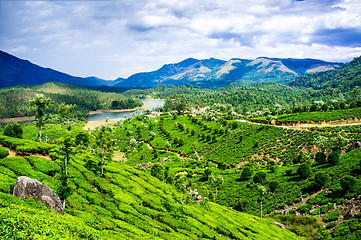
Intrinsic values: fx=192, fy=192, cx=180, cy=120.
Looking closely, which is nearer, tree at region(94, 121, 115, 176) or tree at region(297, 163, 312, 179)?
tree at region(94, 121, 115, 176)

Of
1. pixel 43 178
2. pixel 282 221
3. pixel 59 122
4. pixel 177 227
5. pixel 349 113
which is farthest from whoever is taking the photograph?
pixel 59 122

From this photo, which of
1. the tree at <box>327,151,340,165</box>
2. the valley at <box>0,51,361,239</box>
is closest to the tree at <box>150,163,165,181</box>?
the valley at <box>0,51,361,239</box>

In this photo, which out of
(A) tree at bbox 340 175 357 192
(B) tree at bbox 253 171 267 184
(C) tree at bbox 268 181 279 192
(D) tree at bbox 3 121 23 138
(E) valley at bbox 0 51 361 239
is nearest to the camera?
(E) valley at bbox 0 51 361 239

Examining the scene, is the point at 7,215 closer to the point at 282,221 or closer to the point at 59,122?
the point at 282,221

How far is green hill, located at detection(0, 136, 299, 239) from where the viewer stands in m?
13.5

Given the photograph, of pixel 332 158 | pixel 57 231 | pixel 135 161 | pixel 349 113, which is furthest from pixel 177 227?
pixel 349 113

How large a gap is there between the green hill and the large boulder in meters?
0.73

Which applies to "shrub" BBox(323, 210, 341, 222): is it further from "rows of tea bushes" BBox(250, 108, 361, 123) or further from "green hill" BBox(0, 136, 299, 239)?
"rows of tea bushes" BBox(250, 108, 361, 123)

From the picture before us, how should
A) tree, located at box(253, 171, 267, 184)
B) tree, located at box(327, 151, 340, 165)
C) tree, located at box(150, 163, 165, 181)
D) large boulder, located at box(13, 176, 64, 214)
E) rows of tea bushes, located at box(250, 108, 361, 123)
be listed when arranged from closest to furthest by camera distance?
1. large boulder, located at box(13, 176, 64, 214)
2. tree, located at box(327, 151, 340, 165)
3. tree, located at box(150, 163, 165, 181)
4. tree, located at box(253, 171, 267, 184)
5. rows of tea bushes, located at box(250, 108, 361, 123)

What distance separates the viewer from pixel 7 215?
469 inches

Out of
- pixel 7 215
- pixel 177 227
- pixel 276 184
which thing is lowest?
pixel 276 184

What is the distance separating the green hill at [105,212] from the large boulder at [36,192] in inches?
28.9

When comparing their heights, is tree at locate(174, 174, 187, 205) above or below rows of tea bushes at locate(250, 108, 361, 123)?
below

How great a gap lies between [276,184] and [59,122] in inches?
6850
